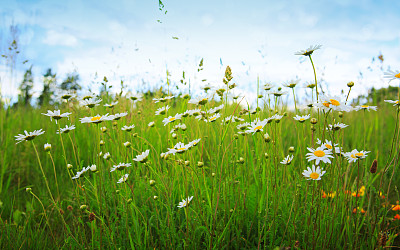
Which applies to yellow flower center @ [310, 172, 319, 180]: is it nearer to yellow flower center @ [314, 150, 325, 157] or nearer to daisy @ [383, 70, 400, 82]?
yellow flower center @ [314, 150, 325, 157]

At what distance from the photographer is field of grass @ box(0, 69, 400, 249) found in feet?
4.02

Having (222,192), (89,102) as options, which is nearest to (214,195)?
(222,192)

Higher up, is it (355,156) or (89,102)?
(89,102)

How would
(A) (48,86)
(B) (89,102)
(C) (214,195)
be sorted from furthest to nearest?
(A) (48,86)
(B) (89,102)
(C) (214,195)

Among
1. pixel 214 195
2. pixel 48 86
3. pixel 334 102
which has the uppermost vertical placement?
pixel 48 86

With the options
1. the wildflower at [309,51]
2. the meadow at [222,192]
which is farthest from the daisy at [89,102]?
the wildflower at [309,51]

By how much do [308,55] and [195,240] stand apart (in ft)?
3.53

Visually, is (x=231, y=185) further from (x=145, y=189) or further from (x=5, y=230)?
(x=5, y=230)

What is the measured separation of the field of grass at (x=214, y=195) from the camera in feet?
4.02

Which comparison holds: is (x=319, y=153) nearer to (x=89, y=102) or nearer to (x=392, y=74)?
(x=392, y=74)

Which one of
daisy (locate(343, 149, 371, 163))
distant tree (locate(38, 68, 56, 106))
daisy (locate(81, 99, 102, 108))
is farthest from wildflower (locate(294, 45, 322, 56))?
distant tree (locate(38, 68, 56, 106))

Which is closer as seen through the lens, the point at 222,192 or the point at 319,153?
the point at 319,153

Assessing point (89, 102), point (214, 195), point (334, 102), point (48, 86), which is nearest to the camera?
point (334, 102)

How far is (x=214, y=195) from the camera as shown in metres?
1.50
